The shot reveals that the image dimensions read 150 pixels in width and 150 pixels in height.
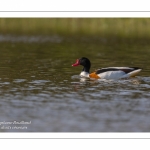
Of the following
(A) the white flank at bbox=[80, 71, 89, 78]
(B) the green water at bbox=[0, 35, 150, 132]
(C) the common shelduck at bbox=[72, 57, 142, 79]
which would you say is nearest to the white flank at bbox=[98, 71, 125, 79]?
(C) the common shelduck at bbox=[72, 57, 142, 79]

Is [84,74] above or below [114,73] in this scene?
below

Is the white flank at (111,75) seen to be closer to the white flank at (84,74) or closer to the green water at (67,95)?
the green water at (67,95)

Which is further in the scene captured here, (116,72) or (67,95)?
(116,72)

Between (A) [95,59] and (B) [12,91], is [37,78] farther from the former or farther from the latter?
(A) [95,59]

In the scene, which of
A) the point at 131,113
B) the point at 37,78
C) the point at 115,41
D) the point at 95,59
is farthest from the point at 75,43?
the point at 131,113

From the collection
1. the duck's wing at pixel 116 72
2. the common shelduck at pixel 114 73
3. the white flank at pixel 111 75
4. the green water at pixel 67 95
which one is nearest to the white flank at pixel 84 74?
the common shelduck at pixel 114 73

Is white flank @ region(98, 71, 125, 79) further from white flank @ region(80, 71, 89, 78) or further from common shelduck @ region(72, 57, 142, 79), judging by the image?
white flank @ region(80, 71, 89, 78)

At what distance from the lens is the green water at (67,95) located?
40.3ft

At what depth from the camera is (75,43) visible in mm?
31469

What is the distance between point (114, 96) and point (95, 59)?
8862 mm

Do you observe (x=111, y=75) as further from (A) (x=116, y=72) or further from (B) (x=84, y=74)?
(B) (x=84, y=74)

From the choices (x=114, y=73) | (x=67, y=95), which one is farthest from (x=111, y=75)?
(x=67, y=95)

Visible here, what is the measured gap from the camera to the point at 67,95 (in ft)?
50.1

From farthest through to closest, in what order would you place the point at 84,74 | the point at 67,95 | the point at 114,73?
the point at 84,74 < the point at 114,73 < the point at 67,95
